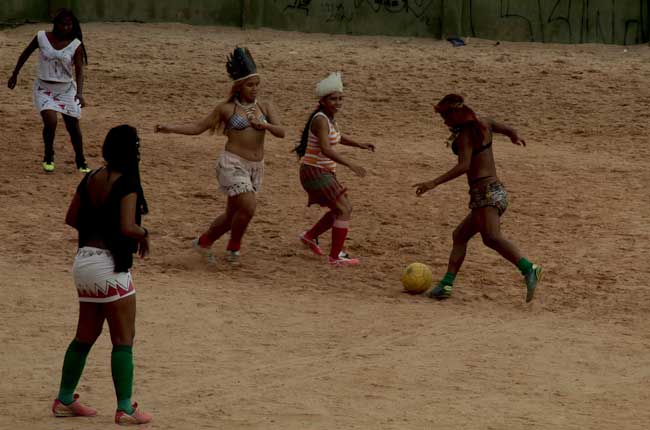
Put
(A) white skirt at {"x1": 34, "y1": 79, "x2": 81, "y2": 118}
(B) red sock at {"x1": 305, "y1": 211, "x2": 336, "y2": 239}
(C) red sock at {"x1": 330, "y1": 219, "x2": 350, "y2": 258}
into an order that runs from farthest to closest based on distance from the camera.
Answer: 1. (A) white skirt at {"x1": 34, "y1": 79, "x2": 81, "y2": 118}
2. (B) red sock at {"x1": 305, "y1": 211, "x2": 336, "y2": 239}
3. (C) red sock at {"x1": 330, "y1": 219, "x2": 350, "y2": 258}

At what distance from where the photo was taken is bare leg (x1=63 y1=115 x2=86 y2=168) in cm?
1459

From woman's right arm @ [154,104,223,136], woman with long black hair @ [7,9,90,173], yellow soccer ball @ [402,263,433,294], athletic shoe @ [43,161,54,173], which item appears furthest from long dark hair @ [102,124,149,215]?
athletic shoe @ [43,161,54,173]

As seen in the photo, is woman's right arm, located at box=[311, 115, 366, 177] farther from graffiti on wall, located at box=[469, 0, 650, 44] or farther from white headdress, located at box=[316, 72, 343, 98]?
graffiti on wall, located at box=[469, 0, 650, 44]

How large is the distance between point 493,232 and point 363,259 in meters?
1.90

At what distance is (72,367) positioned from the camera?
804 cm

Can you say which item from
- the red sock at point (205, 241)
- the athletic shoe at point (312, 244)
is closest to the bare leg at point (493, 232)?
the athletic shoe at point (312, 244)

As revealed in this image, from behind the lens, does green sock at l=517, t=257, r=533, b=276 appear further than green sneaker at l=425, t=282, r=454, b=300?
No

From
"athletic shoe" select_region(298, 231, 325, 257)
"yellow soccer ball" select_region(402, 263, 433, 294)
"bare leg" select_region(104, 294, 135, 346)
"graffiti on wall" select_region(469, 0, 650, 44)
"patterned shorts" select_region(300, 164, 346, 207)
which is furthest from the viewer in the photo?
"graffiti on wall" select_region(469, 0, 650, 44)

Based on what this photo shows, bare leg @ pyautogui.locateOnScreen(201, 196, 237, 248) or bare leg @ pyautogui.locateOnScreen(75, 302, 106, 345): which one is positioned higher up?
bare leg @ pyautogui.locateOnScreen(75, 302, 106, 345)

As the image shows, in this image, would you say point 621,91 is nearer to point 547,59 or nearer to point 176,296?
point 547,59

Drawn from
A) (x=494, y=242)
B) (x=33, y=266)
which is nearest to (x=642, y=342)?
(x=494, y=242)

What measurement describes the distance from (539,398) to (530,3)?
1488 centimetres

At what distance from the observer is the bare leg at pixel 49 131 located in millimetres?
14570

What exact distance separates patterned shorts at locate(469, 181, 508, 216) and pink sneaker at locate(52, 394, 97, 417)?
4148 mm
